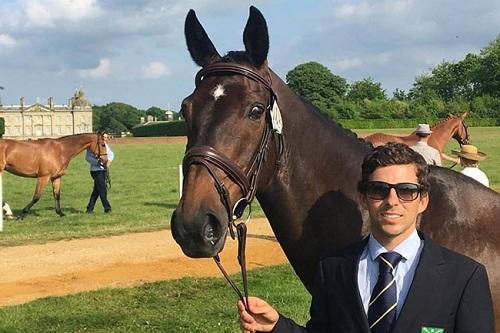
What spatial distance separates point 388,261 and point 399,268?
55 millimetres

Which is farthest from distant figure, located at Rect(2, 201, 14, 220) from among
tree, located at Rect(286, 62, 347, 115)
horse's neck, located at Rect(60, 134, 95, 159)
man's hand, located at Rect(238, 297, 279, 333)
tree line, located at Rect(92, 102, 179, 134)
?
tree line, located at Rect(92, 102, 179, 134)

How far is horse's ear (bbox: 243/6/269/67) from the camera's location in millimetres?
2934

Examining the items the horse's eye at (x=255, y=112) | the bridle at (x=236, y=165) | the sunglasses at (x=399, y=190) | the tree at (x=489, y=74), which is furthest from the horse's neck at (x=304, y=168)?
the tree at (x=489, y=74)

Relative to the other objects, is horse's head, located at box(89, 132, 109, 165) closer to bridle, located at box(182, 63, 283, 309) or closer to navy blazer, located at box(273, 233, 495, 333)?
bridle, located at box(182, 63, 283, 309)

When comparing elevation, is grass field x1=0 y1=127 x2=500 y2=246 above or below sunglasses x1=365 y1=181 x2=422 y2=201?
below

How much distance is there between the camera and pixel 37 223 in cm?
1396

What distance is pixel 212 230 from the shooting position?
2.57m

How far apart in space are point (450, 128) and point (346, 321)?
13136mm

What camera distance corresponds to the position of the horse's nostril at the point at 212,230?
255cm

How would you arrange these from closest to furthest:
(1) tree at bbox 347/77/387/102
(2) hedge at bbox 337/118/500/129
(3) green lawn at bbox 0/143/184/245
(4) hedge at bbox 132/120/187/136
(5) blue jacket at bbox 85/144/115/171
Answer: (3) green lawn at bbox 0/143/184/245 → (5) blue jacket at bbox 85/144/115/171 → (2) hedge at bbox 337/118/500/129 → (4) hedge at bbox 132/120/187/136 → (1) tree at bbox 347/77/387/102

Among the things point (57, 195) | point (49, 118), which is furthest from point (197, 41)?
point (49, 118)

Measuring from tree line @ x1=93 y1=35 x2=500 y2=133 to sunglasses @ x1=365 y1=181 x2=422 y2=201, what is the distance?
59305 mm

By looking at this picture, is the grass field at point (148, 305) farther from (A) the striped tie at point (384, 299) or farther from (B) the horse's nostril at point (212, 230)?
(A) the striped tie at point (384, 299)

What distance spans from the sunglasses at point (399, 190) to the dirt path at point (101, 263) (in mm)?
6704
